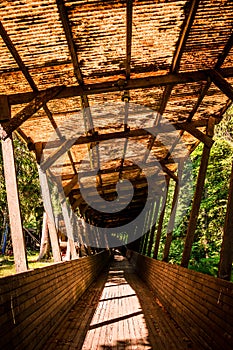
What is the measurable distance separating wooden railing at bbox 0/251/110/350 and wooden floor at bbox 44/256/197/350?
0.82ft

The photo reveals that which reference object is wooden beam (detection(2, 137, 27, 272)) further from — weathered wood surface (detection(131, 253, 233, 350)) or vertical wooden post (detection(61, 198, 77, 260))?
vertical wooden post (detection(61, 198, 77, 260))

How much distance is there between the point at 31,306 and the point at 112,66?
379 centimetres

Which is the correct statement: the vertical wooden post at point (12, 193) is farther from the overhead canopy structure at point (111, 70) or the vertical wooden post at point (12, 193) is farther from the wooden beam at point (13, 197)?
the overhead canopy structure at point (111, 70)

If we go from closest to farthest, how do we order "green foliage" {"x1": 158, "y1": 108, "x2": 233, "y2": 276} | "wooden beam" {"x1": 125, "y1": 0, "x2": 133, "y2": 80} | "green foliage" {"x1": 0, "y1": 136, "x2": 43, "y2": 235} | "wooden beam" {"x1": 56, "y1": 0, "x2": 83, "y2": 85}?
"wooden beam" {"x1": 56, "y1": 0, "x2": 83, "y2": 85}
"wooden beam" {"x1": 125, "y1": 0, "x2": 133, "y2": 80}
"green foliage" {"x1": 158, "y1": 108, "x2": 233, "y2": 276}
"green foliage" {"x1": 0, "y1": 136, "x2": 43, "y2": 235}

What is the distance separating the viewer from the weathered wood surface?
411 centimetres

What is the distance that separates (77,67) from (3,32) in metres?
1.39

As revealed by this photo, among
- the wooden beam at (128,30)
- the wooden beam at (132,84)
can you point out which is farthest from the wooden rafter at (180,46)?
the wooden beam at (128,30)

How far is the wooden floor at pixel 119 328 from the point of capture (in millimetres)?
5102

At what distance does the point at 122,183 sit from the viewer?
53.2ft

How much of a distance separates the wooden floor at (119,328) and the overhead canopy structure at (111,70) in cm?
327

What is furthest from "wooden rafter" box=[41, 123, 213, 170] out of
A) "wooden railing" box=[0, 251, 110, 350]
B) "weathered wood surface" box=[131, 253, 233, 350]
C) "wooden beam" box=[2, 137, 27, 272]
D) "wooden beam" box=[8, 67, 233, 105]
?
"weathered wood surface" box=[131, 253, 233, 350]

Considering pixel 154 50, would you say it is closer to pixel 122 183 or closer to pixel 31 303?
pixel 31 303

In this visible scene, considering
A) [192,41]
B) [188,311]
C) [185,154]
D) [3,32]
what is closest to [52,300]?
[188,311]

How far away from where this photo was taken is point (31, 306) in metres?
4.77
